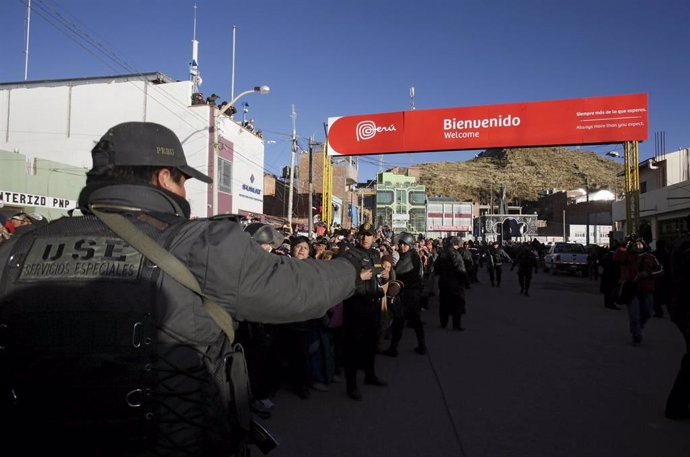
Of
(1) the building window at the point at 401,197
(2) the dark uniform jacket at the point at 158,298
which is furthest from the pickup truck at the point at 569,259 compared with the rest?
(2) the dark uniform jacket at the point at 158,298

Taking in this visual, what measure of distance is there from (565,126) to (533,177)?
14835cm

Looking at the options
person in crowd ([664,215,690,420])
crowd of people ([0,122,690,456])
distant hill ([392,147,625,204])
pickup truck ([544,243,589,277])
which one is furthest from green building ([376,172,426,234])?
distant hill ([392,147,625,204])

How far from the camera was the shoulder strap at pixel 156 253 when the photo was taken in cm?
144

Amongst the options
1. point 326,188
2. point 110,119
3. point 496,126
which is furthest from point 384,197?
point 496,126

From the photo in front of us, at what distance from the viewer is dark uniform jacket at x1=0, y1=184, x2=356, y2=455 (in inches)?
55.8

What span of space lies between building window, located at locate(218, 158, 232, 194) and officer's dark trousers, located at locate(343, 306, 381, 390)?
67.3 feet

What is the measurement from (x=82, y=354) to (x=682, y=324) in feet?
17.0

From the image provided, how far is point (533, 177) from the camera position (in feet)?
506

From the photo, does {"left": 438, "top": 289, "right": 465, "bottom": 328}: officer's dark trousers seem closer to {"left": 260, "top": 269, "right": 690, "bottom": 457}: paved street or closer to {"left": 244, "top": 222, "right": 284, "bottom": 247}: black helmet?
{"left": 260, "top": 269, "right": 690, "bottom": 457}: paved street

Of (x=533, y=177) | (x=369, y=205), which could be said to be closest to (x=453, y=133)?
(x=369, y=205)

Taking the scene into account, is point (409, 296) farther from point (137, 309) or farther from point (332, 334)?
point (137, 309)

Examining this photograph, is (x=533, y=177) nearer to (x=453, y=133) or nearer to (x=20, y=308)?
(x=453, y=133)

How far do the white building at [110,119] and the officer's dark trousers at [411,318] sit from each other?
1716 cm

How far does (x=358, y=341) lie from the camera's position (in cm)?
550
